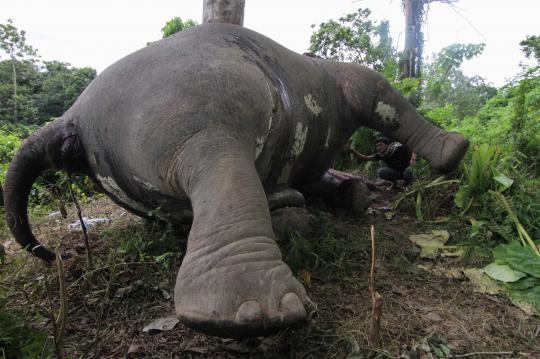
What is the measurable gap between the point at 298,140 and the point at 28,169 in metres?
1.48

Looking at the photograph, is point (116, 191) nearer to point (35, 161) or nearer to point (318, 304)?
point (35, 161)

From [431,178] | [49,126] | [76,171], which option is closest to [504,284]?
[431,178]

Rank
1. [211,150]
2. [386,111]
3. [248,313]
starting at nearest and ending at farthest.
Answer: [248,313] → [211,150] → [386,111]

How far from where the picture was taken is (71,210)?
3682 mm

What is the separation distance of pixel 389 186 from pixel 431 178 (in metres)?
0.62

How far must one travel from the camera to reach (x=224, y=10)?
4.05 meters

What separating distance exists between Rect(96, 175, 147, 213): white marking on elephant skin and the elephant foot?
0.93 m

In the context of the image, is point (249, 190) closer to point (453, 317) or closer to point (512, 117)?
point (453, 317)

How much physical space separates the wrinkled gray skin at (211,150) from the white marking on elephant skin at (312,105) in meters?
0.01

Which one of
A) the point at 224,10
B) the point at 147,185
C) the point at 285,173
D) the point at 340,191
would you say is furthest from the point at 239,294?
the point at 224,10

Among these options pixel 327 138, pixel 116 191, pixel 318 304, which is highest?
pixel 327 138

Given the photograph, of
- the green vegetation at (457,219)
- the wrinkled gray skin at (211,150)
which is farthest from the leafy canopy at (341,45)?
the wrinkled gray skin at (211,150)

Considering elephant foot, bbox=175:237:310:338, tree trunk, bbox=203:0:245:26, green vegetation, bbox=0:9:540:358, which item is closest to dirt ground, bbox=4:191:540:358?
green vegetation, bbox=0:9:540:358

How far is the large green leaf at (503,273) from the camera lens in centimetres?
197
